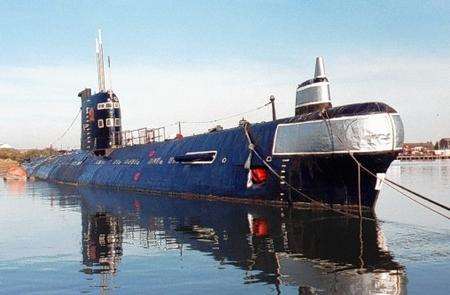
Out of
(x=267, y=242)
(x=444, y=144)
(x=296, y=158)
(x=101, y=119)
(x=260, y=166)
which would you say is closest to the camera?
(x=267, y=242)

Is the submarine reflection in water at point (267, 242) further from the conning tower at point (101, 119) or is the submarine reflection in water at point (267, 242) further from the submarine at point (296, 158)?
the conning tower at point (101, 119)

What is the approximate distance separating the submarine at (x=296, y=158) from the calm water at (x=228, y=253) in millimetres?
1562

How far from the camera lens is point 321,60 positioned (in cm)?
2459

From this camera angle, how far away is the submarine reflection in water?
11.3 metres

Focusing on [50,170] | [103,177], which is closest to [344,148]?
[103,177]

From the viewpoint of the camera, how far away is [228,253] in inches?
567

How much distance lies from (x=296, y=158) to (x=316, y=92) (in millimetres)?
3190

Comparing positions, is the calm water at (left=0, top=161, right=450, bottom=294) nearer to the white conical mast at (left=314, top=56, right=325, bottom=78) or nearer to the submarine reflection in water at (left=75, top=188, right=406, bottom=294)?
the submarine reflection in water at (left=75, top=188, right=406, bottom=294)

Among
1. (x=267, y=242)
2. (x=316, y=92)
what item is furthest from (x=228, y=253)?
(x=316, y=92)

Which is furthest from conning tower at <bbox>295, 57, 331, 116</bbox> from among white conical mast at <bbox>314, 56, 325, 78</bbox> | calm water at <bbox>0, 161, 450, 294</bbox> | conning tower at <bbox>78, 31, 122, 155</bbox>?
conning tower at <bbox>78, 31, 122, 155</bbox>

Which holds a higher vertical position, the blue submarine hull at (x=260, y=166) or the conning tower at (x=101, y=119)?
the conning tower at (x=101, y=119)

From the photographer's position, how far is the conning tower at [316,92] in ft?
80.6

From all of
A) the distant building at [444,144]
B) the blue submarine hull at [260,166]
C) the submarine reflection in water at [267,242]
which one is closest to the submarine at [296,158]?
the blue submarine hull at [260,166]

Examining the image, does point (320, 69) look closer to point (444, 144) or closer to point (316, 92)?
point (316, 92)
